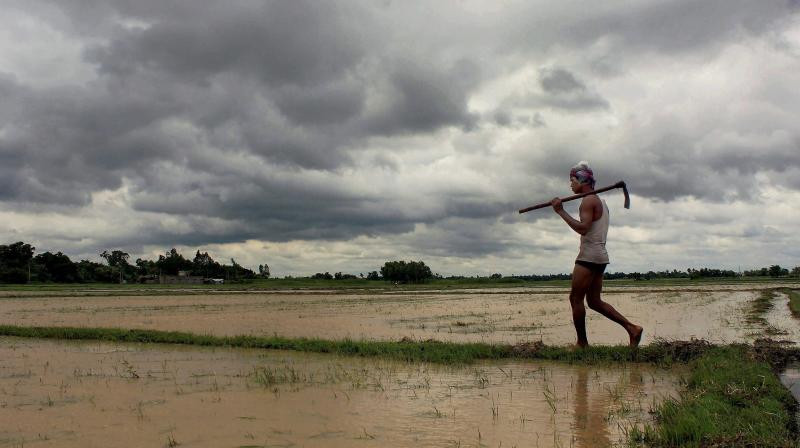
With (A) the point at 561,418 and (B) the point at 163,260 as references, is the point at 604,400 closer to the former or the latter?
(A) the point at 561,418

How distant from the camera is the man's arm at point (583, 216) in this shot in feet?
23.3

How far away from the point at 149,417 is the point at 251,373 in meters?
2.18

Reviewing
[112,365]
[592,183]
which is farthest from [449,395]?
[112,365]

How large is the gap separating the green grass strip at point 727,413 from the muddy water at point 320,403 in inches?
10.6

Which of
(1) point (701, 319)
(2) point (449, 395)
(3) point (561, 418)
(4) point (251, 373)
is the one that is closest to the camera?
(3) point (561, 418)

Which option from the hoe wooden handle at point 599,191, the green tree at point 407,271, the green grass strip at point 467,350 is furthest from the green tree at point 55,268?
the hoe wooden handle at point 599,191

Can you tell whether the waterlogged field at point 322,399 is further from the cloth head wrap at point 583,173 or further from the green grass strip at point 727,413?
the cloth head wrap at point 583,173

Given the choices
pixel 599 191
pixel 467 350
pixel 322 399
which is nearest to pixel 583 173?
pixel 599 191

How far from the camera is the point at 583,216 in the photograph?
23.5ft

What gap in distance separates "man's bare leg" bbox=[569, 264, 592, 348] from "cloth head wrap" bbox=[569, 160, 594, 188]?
110 cm

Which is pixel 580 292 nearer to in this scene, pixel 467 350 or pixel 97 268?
pixel 467 350

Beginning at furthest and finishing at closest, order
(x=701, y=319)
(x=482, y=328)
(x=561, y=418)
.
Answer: (x=701, y=319) → (x=482, y=328) → (x=561, y=418)

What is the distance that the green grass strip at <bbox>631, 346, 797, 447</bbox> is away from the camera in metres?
3.30

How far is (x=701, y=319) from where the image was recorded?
1453cm
